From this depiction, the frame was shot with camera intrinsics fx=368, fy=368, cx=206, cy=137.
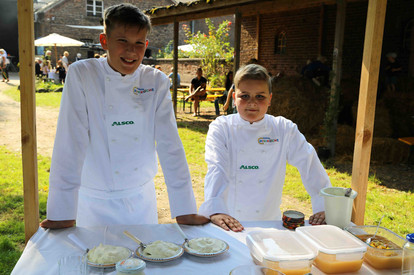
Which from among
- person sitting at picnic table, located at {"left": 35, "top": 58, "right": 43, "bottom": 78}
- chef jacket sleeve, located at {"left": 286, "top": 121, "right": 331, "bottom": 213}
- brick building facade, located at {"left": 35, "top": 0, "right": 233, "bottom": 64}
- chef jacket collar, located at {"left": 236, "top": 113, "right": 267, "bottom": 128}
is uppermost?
brick building facade, located at {"left": 35, "top": 0, "right": 233, "bottom": 64}

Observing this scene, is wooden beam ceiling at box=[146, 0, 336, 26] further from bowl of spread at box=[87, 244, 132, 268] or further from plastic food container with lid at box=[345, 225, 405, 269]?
bowl of spread at box=[87, 244, 132, 268]

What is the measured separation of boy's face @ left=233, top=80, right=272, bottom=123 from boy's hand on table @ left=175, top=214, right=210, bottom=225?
74cm

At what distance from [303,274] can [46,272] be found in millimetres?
946

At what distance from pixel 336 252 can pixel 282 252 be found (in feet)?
0.71

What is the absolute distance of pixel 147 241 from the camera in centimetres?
163

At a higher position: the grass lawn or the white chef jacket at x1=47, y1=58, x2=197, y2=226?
the white chef jacket at x1=47, y1=58, x2=197, y2=226

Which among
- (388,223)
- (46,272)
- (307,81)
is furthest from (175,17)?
(46,272)

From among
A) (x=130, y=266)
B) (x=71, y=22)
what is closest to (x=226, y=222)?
(x=130, y=266)

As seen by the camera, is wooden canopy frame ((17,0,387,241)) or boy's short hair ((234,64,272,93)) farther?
boy's short hair ((234,64,272,93))

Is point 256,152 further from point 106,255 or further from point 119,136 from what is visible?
point 106,255

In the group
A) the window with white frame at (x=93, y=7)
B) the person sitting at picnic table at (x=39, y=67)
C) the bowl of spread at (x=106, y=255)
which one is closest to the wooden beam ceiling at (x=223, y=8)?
the bowl of spread at (x=106, y=255)

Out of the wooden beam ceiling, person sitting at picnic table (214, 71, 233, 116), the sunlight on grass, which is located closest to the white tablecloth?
the wooden beam ceiling

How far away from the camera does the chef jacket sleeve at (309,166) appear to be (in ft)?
7.07

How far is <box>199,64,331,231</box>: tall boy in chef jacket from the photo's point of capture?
225 centimetres
